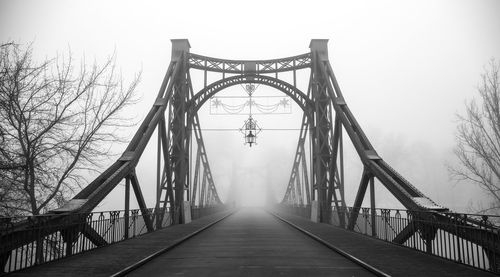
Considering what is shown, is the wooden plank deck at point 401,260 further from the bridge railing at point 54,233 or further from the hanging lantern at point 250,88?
the hanging lantern at point 250,88

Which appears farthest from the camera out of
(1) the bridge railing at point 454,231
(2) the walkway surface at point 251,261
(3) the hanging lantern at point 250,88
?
(3) the hanging lantern at point 250,88

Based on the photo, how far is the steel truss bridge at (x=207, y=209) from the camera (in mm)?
9016

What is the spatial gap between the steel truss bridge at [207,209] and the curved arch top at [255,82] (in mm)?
66

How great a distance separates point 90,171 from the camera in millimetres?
15578

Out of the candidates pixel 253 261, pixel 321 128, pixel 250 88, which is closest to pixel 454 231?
pixel 253 261

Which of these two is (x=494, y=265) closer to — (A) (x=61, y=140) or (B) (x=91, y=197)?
(B) (x=91, y=197)

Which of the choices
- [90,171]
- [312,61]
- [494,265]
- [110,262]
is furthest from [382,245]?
[312,61]

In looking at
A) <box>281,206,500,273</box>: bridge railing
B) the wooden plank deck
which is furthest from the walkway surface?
<box>281,206,500,273</box>: bridge railing

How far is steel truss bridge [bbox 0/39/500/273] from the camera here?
9.02 meters

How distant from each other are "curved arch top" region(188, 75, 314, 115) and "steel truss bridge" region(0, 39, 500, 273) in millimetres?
66

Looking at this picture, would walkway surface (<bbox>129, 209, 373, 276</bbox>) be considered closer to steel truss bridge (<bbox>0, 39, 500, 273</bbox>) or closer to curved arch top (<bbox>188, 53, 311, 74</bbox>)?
steel truss bridge (<bbox>0, 39, 500, 273</bbox>)

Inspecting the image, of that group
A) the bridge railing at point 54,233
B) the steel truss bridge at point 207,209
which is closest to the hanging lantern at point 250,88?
the steel truss bridge at point 207,209

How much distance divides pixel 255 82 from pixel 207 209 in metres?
14.0

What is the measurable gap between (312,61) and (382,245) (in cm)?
1628
